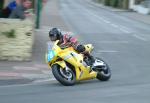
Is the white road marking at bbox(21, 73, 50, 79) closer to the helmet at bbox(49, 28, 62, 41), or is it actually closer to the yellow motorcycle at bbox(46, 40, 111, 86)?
the yellow motorcycle at bbox(46, 40, 111, 86)

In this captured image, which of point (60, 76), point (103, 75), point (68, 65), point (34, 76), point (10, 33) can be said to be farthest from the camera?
point (10, 33)

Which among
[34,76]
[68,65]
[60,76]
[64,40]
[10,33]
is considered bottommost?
[34,76]

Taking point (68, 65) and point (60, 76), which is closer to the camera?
point (60, 76)

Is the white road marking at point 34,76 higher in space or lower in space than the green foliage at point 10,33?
lower

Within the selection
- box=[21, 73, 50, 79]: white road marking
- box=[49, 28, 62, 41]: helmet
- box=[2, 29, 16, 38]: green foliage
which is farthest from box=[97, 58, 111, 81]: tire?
box=[2, 29, 16, 38]: green foliage

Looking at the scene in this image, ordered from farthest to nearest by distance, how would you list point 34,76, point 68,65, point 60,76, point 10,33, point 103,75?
point 10,33, point 34,76, point 103,75, point 68,65, point 60,76

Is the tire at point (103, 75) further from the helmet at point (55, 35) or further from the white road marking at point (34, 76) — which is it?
the white road marking at point (34, 76)

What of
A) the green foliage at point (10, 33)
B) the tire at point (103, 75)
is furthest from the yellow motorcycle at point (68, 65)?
the green foliage at point (10, 33)

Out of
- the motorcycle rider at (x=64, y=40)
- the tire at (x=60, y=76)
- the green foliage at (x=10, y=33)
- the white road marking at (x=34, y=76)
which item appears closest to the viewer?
the tire at (x=60, y=76)

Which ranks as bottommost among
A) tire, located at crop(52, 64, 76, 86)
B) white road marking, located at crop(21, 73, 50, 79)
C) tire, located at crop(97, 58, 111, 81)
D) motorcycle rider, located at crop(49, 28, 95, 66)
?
white road marking, located at crop(21, 73, 50, 79)

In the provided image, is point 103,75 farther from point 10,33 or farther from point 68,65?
point 10,33

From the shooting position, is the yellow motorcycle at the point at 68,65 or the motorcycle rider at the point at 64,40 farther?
the motorcycle rider at the point at 64,40

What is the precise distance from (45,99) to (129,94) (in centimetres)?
158

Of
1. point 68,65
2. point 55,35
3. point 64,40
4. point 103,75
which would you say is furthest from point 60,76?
point 103,75
